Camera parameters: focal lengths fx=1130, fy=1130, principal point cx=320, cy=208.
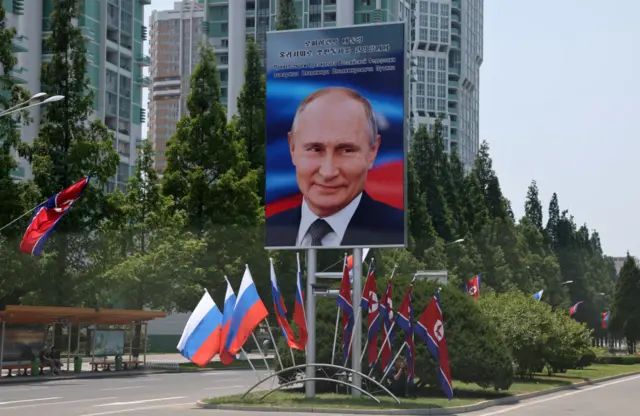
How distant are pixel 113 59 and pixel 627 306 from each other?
55079mm

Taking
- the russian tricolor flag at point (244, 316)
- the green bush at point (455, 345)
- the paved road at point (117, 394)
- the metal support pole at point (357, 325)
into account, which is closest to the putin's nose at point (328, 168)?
the metal support pole at point (357, 325)

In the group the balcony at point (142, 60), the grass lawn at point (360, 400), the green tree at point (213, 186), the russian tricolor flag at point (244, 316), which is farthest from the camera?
the balcony at point (142, 60)

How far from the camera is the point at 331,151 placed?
29.7 meters

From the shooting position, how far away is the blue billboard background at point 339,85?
29.3 metres

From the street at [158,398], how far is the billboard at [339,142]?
542 centimetres

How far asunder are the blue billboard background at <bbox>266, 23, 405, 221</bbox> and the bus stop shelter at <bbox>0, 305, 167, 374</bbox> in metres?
15.2

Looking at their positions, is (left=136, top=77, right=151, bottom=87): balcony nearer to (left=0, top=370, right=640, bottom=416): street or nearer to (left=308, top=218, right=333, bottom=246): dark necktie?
(left=0, top=370, right=640, bottom=416): street

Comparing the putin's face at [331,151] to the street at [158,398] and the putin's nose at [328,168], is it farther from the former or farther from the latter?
the street at [158,398]

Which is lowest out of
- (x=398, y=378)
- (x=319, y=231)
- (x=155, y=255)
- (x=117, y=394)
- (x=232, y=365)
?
(x=232, y=365)

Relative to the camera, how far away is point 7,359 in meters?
44.8

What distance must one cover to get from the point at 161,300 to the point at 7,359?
14.4 meters

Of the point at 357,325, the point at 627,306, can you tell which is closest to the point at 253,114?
the point at 357,325

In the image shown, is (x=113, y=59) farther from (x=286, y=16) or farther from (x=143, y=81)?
(x=286, y=16)

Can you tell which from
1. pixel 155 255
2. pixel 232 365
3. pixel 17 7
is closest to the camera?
pixel 155 255
